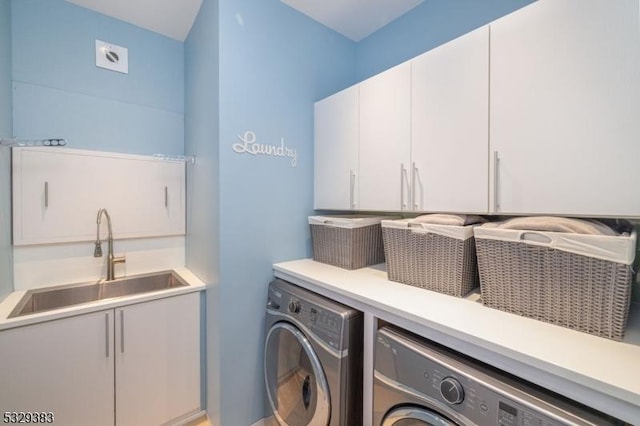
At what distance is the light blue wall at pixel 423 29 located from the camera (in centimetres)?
143

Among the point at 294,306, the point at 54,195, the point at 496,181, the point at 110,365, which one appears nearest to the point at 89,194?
the point at 54,195

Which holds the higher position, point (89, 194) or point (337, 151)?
point (337, 151)

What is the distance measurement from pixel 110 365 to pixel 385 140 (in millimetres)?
1948

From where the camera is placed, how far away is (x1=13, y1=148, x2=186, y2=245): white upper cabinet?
5.08 ft

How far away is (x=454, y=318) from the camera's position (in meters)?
0.90

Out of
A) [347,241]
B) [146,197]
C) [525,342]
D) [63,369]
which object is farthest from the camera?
[146,197]

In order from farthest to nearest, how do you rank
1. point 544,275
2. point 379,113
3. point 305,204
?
point 305,204
point 379,113
point 544,275

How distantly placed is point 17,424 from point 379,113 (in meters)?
2.36

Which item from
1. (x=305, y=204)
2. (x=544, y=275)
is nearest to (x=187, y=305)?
(x=305, y=204)

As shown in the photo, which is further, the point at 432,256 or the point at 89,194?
the point at 89,194

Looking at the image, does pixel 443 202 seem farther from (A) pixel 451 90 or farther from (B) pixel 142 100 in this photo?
(B) pixel 142 100

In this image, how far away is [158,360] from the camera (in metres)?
1.55

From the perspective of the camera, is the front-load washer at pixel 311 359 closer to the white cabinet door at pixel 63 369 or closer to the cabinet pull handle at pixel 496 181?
the cabinet pull handle at pixel 496 181

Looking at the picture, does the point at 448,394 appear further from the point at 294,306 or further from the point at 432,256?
the point at 294,306
